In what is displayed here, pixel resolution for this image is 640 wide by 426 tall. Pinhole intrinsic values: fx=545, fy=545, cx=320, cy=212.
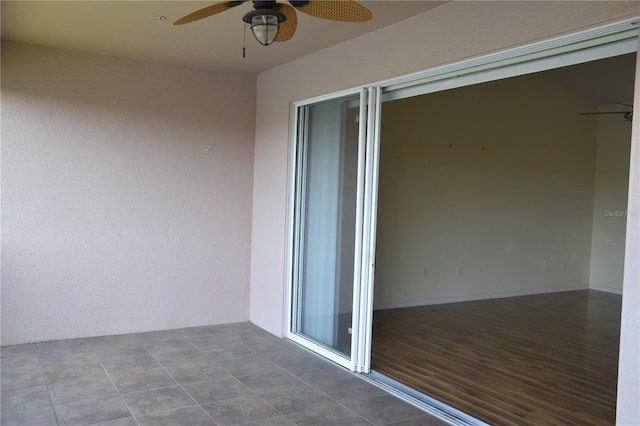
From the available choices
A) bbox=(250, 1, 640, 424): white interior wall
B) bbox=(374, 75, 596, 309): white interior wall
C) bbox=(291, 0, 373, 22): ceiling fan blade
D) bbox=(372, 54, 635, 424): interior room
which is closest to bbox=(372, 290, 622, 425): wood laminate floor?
bbox=(372, 54, 635, 424): interior room

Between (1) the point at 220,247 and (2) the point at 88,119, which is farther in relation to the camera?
(1) the point at 220,247

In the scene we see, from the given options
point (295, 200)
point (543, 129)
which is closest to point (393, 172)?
point (295, 200)

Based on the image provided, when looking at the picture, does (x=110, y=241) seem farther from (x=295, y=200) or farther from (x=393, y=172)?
(x=393, y=172)

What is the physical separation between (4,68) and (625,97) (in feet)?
27.1

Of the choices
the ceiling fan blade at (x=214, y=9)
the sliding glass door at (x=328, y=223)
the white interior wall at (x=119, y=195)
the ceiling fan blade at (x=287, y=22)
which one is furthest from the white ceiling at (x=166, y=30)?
the ceiling fan blade at (x=214, y=9)

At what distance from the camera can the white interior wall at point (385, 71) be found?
2459mm

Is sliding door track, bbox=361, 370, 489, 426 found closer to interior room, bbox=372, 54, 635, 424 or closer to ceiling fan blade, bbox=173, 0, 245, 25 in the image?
interior room, bbox=372, 54, 635, 424

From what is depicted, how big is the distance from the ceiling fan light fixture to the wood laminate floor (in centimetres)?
264

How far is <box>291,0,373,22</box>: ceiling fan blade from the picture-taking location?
2.33 m

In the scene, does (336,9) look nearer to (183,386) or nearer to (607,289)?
(183,386)

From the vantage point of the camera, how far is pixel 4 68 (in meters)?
4.60

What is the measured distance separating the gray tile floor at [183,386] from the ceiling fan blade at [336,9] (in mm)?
2324

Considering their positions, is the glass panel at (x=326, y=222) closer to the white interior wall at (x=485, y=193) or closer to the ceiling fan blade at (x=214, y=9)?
the white interior wall at (x=485, y=193)

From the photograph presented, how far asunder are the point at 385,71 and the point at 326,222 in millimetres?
1457
